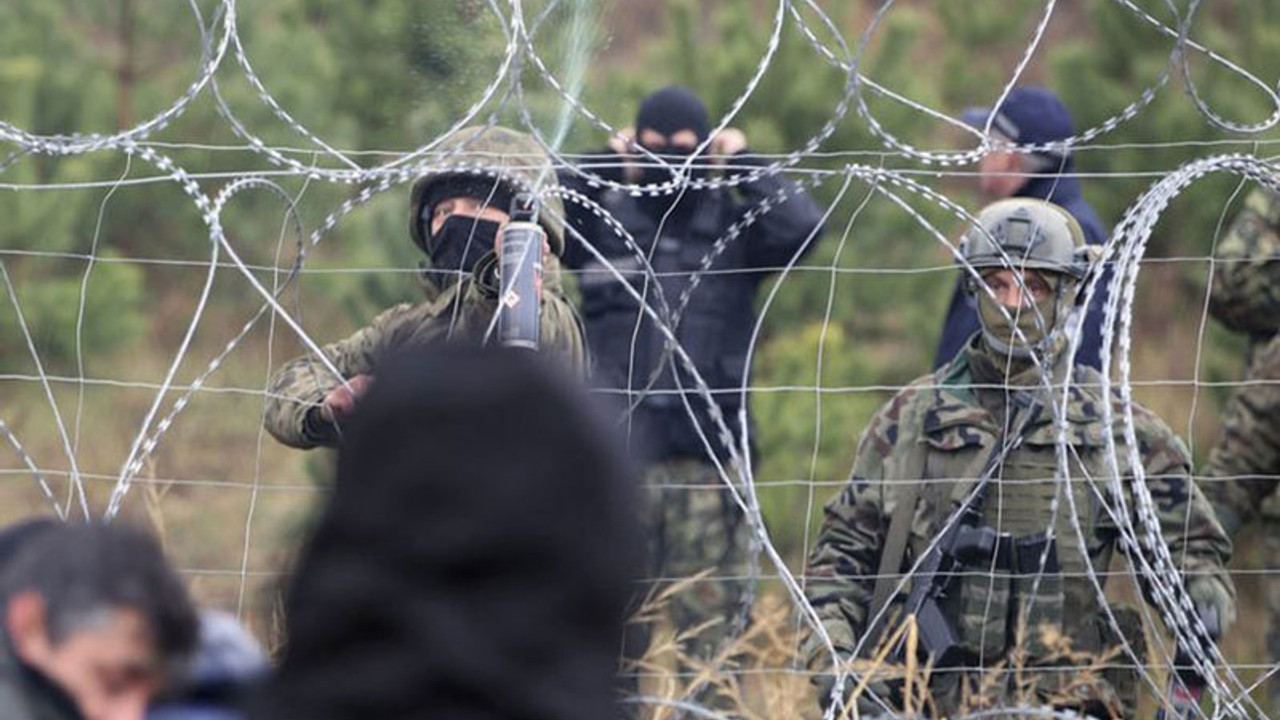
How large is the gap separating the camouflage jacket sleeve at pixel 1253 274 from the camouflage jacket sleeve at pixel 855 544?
5.45ft

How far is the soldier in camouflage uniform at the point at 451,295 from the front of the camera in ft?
14.9

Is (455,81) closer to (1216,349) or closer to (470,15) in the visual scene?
(470,15)

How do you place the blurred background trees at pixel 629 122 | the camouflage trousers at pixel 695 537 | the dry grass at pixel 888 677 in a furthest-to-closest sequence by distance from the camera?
the blurred background trees at pixel 629 122
the camouflage trousers at pixel 695 537
the dry grass at pixel 888 677

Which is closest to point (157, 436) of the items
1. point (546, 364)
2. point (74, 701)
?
point (74, 701)

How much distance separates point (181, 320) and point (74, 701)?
9.56 meters

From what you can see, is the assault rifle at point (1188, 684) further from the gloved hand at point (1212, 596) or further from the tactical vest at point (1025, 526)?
the tactical vest at point (1025, 526)

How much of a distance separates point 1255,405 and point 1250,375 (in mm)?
97

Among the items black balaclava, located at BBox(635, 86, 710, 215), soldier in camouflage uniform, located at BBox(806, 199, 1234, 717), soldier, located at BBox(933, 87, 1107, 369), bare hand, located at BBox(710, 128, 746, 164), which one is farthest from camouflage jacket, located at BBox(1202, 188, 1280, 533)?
soldier in camouflage uniform, located at BBox(806, 199, 1234, 717)

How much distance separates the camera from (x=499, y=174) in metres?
4.52

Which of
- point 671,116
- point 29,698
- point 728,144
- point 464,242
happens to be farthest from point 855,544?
point 29,698

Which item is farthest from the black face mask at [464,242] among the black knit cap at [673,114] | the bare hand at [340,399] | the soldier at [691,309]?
the black knit cap at [673,114]

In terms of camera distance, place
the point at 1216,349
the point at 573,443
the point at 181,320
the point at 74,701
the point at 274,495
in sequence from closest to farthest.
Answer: the point at 573,443 → the point at 74,701 → the point at 1216,349 → the point at 274,495 → the point at 181,320

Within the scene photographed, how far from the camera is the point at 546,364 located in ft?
4.83

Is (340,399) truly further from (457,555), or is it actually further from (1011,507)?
(457,555)
